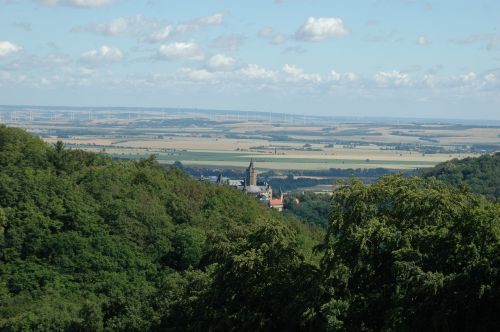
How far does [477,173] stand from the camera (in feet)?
277

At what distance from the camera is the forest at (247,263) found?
19.4m

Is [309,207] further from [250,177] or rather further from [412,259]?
[412,259]

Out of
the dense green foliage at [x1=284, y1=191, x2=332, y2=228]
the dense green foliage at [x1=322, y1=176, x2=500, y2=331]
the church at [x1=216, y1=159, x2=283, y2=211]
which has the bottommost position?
the church at [x1=216, y1=159, x2=283, y2=211]

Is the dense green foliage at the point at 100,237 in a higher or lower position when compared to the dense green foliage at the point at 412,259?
lower

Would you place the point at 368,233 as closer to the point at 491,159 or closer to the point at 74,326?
the point at 74,326

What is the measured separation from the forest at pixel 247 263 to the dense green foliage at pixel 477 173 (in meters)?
37.1

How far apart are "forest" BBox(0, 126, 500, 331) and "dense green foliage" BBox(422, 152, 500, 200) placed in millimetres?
37056

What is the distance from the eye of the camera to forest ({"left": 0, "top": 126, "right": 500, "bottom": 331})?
19391 millimetres

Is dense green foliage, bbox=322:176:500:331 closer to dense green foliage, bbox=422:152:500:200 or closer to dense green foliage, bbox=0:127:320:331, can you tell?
dense green foliage, bbox=0:127:320:331

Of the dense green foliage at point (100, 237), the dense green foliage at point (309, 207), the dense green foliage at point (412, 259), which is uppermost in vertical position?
the dense green foliage at point (412, 259)

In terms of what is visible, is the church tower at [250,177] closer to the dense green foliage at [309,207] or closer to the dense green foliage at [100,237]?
the dense green foliage at [309,207]

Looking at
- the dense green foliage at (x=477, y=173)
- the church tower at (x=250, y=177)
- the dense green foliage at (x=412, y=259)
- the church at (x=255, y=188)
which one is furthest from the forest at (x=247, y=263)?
the church tower at (x=250, y=177)

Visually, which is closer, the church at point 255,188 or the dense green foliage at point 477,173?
the dense green foliage at point 477,173

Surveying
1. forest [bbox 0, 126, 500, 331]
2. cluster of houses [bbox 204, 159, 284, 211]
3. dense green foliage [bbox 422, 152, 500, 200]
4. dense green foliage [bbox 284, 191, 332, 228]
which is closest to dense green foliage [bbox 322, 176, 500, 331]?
forest [bbox 0, 126, 500, 331]
